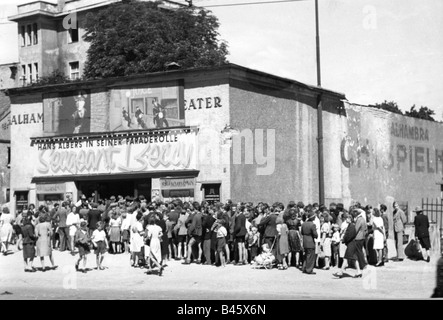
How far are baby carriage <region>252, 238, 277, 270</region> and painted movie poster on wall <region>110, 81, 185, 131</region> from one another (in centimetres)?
1074

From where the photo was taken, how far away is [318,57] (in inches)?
1490

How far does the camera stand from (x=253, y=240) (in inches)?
964

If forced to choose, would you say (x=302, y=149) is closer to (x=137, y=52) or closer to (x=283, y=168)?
(x=283, y=168)

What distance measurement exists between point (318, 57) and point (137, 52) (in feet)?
55.6

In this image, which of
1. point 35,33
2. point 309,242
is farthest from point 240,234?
point 35,33

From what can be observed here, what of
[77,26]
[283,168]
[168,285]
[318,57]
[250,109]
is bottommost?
[168,285]

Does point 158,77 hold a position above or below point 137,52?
below

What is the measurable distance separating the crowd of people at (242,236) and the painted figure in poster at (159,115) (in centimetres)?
723

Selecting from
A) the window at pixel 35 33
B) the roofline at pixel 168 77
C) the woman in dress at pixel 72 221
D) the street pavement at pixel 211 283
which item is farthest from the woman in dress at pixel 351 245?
the window at pixel 35 33

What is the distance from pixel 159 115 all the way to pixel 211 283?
1337 cm

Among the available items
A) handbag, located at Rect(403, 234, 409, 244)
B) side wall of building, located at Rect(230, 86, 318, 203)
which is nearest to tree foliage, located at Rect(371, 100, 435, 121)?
Answer: side wall of building, located at Rect(230, 86, 318, 203)

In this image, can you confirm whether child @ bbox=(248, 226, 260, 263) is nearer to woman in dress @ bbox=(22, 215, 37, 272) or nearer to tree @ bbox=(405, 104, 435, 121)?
woman in dress @ bbox=(22, 215, 37, 272)

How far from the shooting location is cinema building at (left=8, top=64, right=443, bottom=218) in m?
32.5
